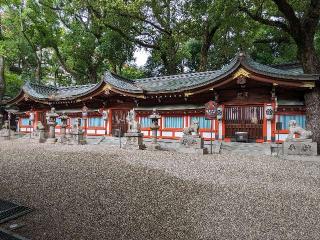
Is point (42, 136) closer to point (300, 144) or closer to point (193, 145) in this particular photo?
point (193, 145)

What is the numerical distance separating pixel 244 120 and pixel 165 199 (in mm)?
10794

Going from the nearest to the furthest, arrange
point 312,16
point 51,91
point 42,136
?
point 312,16 → point 42,136 → point 51,91

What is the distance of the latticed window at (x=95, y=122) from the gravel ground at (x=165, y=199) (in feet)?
36.5

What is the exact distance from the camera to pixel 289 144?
11516 mm

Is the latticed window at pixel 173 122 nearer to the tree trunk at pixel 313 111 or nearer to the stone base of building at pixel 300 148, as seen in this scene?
the stone base of building at pixel 300 148

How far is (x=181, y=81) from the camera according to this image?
1938cm

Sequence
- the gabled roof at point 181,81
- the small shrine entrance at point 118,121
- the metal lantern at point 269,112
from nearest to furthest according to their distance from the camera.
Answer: the gabled roof at point 181,81 → the metal lantern at point 269,112 → the small shrine entrance at point 118,121

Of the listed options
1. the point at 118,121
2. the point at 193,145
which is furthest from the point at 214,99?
the point at 118,121

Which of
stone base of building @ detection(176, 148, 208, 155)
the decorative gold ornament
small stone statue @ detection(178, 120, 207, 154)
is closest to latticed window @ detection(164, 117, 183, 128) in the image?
small stone statue @ detection(178, 120, 207, 154)

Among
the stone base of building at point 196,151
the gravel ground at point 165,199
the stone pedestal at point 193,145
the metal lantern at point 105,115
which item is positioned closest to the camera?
the gravel ground at point 165,199

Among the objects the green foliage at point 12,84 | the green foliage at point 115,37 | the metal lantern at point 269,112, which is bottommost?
the metal lantern at point 269,112

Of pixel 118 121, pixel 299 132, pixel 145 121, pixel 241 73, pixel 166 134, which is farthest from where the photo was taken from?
pixel 118 121

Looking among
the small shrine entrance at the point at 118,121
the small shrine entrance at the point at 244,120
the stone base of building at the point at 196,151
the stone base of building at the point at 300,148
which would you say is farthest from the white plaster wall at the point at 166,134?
the stone base of building at the point at 300,148

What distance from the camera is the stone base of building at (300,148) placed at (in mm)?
11055
